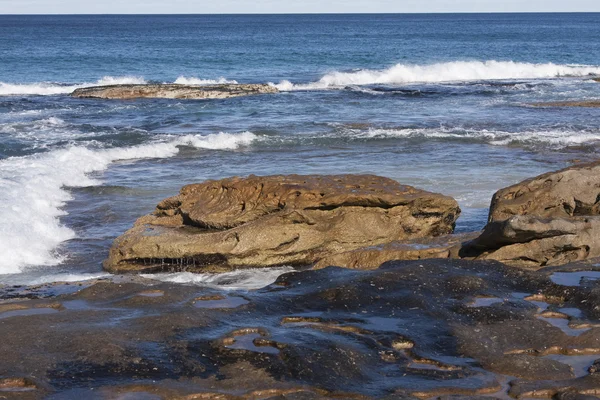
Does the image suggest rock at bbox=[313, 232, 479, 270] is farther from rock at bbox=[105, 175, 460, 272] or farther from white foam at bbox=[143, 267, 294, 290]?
rock at bbox=[105, 175, 460, 272]

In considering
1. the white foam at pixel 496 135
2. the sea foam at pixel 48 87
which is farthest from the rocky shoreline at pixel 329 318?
the sea foam at pixel 48 87

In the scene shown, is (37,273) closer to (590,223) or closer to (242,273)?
(242,273)

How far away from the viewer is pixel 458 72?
54688 mm

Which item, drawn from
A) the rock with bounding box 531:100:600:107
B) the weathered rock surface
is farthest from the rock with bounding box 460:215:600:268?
the rock with bounding box 531:100:600:107

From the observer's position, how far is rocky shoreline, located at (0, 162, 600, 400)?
21.7 feet

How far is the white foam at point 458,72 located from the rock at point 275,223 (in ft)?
114

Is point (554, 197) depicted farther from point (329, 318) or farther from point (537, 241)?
point (329, 318)

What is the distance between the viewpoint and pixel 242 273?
472 inches

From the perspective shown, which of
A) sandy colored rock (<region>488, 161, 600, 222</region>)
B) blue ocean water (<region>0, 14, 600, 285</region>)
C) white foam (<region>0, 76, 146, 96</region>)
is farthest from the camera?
white foam (<region>0, 76, 146, 96</region>)

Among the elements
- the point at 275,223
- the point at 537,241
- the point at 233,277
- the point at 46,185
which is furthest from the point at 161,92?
the point at 537,241

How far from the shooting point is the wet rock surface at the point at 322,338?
655 cm

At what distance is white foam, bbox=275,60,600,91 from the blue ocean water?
0.43ft

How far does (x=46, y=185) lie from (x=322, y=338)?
12.2 metres

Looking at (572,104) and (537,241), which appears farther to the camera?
(572,104)
